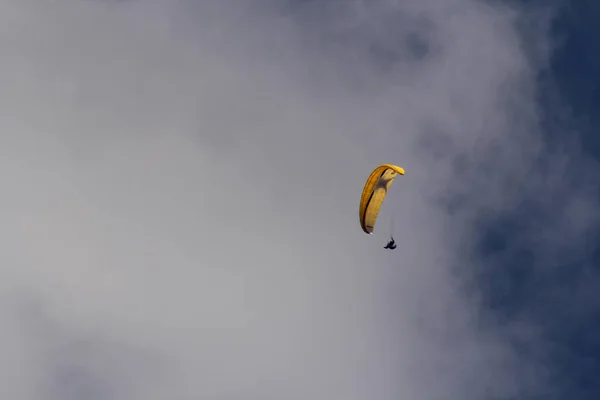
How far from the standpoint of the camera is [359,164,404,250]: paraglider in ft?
334

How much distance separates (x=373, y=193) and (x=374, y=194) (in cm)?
36

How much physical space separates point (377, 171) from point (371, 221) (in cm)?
711

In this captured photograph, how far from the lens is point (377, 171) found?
101 metres

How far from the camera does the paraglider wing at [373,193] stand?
10169 centimetres

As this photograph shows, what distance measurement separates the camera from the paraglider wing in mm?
101688

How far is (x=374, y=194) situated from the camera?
339ft

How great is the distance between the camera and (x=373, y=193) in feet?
338

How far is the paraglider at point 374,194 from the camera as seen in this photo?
101750 millimetres

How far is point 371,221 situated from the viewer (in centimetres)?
10531
